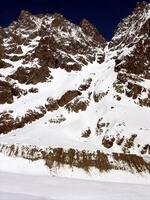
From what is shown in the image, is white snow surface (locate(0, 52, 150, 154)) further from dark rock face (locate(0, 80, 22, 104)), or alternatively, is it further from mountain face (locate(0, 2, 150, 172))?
dark rock face (locate(0, 80, 22, 104))

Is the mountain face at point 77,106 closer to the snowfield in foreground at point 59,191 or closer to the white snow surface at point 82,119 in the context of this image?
the white snow surface at point 82,119

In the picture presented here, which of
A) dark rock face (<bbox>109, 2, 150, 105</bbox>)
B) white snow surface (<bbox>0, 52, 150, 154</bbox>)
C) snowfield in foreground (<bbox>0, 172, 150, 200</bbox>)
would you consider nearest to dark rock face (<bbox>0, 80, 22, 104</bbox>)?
white snow surface (<bbox>0, 52, 150, 154</bbox>)

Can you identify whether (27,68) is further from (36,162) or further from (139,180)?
(139,180)

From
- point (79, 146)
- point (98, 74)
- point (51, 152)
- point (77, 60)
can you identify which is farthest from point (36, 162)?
point (77, 60)

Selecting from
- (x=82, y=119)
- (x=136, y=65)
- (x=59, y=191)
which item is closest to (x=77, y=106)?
(x=82, y=119)

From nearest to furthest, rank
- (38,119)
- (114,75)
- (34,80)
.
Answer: (38,119) < (114,75) < (34,80)

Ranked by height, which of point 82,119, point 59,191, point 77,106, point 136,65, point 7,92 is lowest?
A: point 59,191

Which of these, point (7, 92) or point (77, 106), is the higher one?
point (7, 92)

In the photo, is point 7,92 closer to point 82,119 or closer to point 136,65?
point 82,119
